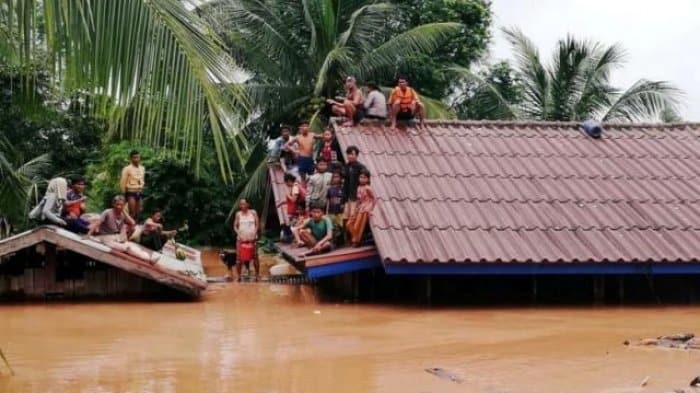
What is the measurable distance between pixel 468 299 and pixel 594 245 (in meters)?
1.88

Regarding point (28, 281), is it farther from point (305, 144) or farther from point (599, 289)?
point (599, 289)

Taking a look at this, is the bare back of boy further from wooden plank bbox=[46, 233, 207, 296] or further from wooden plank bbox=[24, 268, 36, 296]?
wooden plank bbox=[24, 268, 36, 296]

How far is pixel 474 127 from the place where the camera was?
15.8 m

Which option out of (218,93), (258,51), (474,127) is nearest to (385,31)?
(258,51)

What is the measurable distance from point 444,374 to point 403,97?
7.80m

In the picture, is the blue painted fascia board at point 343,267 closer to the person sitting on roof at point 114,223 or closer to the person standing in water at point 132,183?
the person sitting on roof at point 114,223

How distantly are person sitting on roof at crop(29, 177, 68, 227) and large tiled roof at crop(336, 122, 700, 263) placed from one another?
164 inches

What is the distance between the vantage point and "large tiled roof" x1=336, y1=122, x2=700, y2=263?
40.2 feet

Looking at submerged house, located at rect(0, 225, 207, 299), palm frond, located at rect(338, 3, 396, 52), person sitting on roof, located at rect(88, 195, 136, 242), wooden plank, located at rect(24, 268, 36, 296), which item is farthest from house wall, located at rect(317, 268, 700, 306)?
palm frond, located at rect(338, 3, 396, 52)

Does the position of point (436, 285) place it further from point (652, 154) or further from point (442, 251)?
point (652, 154)

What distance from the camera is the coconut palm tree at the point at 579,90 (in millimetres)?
22922

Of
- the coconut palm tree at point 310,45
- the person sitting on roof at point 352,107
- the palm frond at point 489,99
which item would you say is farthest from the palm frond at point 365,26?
the person sitting on roof at point 352,107

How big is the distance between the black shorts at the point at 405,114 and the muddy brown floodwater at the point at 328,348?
12.3 ft

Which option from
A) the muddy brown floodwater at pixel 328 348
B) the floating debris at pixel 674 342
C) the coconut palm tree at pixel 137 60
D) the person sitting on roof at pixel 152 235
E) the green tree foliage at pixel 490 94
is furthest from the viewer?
the green tree foliage at pixel 490 94
